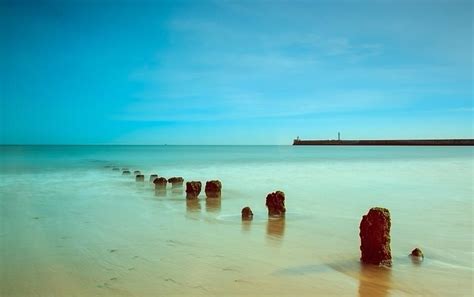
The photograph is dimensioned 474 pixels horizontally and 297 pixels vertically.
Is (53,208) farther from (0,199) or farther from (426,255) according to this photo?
(426,255)

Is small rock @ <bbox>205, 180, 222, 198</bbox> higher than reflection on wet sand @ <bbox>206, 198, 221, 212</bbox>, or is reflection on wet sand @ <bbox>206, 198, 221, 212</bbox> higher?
small rock @ <bbox>205, 180, 222, 198</bbox>

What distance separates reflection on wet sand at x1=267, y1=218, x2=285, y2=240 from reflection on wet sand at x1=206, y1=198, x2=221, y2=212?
2.37m

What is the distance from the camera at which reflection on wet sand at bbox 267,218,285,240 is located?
8861 mm

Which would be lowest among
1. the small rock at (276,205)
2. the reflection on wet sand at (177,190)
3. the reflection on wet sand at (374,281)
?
the reflection on wet sand at (374,281)

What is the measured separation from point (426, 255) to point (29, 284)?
22.1 feet

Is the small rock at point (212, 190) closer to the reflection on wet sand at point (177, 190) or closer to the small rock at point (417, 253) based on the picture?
the reflection on wet sand at point (177, 190)

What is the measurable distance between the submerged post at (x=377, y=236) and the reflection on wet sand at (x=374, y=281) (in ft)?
0.59

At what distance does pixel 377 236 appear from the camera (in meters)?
6.79

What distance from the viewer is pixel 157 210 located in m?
12.4

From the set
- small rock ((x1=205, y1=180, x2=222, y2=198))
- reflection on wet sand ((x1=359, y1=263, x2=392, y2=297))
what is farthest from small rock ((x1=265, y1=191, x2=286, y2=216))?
reflection on wet sand ((x1=359, y1=263, x2=392, y2=297))

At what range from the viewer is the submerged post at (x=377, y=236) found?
6.71 metres

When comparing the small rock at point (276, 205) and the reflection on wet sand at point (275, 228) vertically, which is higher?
the small rock at point (276, 205)

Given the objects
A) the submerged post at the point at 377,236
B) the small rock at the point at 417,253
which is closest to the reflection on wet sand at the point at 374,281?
the submerged post at the point at 377,236

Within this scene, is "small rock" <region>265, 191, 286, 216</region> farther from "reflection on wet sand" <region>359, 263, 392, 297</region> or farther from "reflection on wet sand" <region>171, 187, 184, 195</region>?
"reflection on wet sand" <region>171, 187, 184, 195</region>
